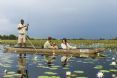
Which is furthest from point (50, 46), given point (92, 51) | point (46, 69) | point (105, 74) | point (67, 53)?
point (105, 74)

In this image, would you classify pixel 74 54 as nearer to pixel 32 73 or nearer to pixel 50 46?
pixel 50 46

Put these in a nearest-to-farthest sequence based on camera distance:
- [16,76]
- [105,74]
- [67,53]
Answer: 1. [16,76]
2. [105,74]
3. [67,53]

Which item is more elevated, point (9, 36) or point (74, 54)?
point (9, 36)

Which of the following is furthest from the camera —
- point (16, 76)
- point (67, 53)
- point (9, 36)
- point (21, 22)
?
point (9, 36)

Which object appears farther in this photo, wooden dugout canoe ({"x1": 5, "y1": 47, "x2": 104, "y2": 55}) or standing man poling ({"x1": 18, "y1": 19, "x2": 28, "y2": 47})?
wooden dugout canoe ({"x1": 5, "y1": 47, "x2": 104, "y2": 55})

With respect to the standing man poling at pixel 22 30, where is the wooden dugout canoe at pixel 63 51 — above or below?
below

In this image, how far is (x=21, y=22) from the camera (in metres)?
24.9

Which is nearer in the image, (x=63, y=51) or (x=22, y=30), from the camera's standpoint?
(x=22, y=30)

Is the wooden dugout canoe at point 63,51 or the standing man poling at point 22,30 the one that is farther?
the wooden dugout canoe at point 63,51

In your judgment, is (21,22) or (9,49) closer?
(21,22)

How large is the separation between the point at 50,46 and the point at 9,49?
3516 millimetres

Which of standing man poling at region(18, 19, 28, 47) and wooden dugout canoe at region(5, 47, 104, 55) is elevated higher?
standing man poling at region(18, 19, 28, 47)

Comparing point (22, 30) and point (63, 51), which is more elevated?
point (22, 30)

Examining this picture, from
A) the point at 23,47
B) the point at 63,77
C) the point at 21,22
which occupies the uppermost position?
the point at 21,22
